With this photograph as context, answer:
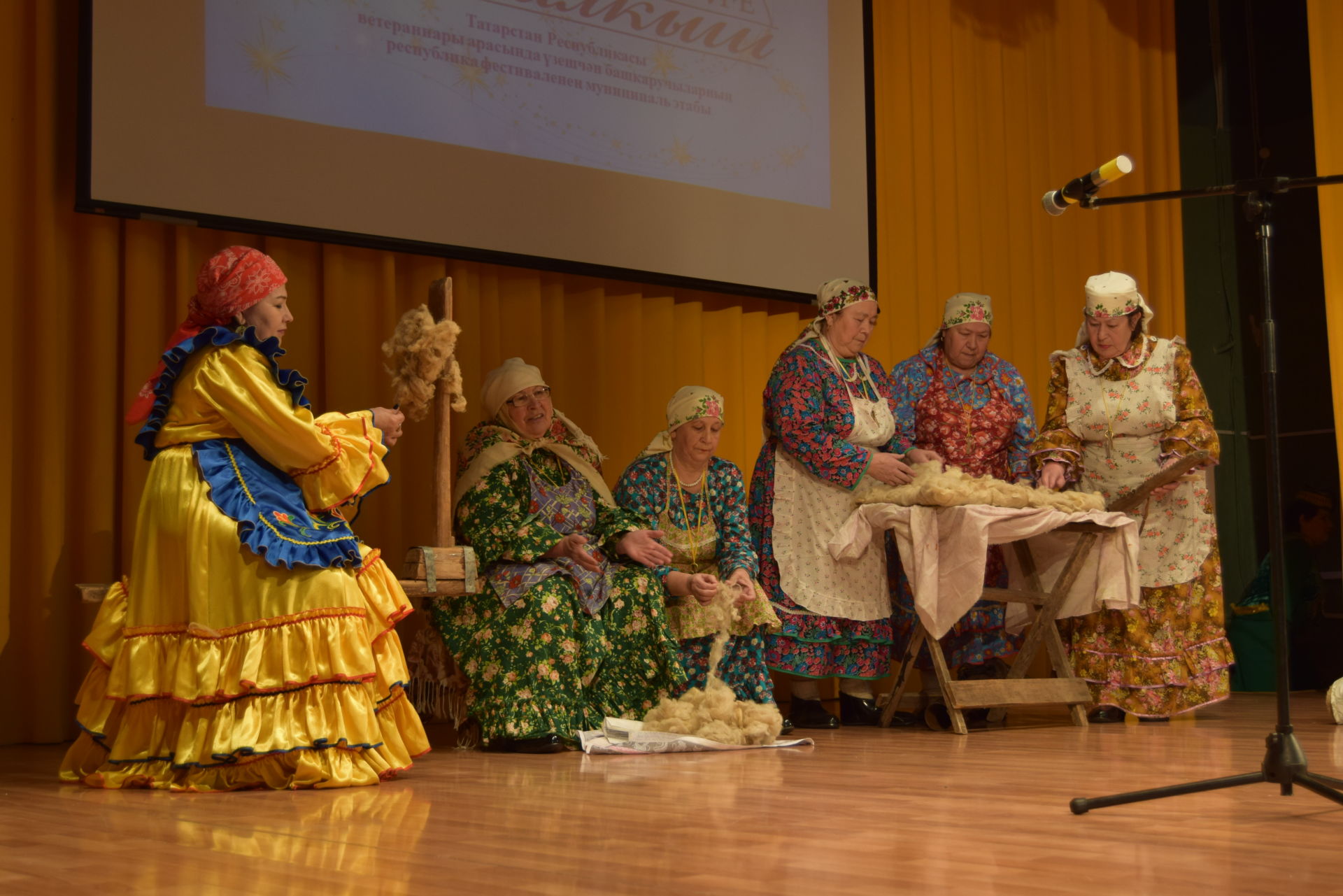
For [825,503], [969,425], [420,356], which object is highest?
[420,356]

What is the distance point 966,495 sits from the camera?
4320 mm

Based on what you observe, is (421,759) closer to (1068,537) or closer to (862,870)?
(862,870)

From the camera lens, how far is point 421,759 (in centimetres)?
363

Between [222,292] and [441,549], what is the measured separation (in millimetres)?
859

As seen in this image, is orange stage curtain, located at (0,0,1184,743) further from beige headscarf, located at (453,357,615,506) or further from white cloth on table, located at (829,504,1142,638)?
white cloth on table, located at (829,504,1142,638)

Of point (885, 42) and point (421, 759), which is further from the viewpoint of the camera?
point (885, 42)

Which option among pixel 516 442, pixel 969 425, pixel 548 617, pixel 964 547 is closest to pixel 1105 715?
pixel 964 547

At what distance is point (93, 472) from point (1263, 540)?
554 centimetres

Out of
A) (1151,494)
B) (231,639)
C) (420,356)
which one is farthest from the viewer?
(1151,494)

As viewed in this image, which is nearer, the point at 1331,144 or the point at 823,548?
the point at 823,548

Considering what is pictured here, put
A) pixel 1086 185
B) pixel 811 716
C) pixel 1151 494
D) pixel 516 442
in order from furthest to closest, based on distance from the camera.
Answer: pixel 1151 494 < pixel 811 716 < pixel 516 442 < pixel 1086 185

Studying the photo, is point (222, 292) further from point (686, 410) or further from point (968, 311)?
point (968, 311)

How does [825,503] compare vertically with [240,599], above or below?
above

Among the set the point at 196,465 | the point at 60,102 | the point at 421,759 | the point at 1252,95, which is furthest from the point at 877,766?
the point at 1252,95
